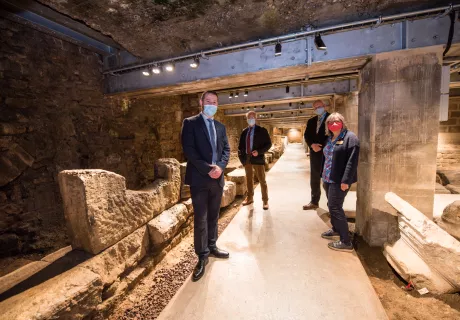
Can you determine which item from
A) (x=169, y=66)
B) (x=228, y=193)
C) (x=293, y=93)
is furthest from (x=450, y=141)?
(x=169, y=66)

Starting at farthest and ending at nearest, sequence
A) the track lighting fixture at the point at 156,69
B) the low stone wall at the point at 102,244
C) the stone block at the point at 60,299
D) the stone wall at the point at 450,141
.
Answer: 1. the stone wall at the point at 450,141
2. the track lighting fixture at the point at 156,69
3. the low stone wall at the point at 102,244
4. the stone block at the point at 60,299

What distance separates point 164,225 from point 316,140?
9.48 feet

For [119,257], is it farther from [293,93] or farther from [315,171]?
[293,93]

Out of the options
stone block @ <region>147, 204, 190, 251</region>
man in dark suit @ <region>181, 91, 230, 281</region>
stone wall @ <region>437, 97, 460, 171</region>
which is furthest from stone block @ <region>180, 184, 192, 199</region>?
stone wall @ <region>437, 97, 460, 171</region>

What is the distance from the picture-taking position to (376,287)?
2219mm

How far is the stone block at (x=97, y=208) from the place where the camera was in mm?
2018

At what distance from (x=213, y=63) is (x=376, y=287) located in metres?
4.04

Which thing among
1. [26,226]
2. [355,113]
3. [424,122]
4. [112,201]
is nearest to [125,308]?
[112,201]

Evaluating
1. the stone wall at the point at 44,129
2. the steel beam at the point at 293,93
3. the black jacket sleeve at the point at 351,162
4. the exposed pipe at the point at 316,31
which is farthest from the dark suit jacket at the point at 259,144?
the stone wall at the point at 44,129

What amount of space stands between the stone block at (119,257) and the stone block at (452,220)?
4.24 metres

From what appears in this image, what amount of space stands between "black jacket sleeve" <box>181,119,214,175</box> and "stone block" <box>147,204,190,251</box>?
133 cm

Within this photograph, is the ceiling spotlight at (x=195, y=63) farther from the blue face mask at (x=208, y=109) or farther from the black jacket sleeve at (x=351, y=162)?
the black jacket sleeve at (x=351, y=162)

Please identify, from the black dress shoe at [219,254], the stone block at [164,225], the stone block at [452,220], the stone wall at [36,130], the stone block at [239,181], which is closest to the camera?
the black dress shoe at [219,254]

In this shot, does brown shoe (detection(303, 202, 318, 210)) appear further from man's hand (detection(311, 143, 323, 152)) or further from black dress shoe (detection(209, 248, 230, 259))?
black dress shoe (detection(209, 248, 230, 259))
